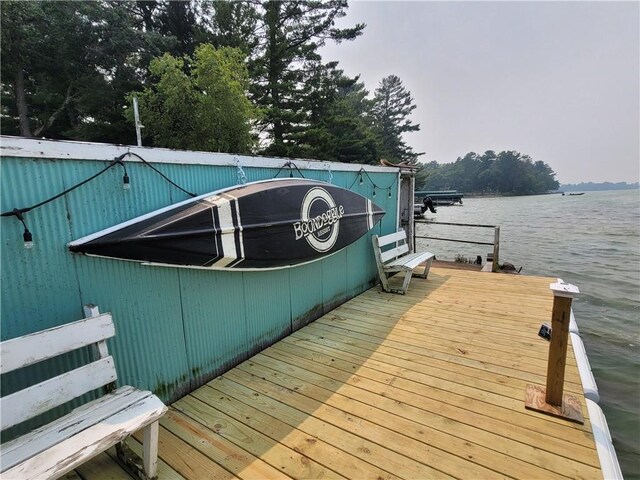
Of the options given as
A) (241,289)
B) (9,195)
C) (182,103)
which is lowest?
(241,289)

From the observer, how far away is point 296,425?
217cm

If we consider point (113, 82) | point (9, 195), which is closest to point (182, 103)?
point (113, 82)

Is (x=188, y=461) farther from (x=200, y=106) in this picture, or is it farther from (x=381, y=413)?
(x=200, y=106)

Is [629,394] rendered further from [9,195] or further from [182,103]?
[182,103]

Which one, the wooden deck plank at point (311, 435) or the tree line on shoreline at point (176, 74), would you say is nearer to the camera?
the wooden deck plank at point (311, 435)

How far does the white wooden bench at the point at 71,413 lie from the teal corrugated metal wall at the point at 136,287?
21 cm

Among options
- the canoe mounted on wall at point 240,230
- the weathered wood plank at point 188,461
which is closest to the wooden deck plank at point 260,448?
the weathered wood plank at point 188,461

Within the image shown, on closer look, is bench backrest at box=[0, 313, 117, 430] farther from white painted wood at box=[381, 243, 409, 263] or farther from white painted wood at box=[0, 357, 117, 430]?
white painted wood at box=[381, 243, 409, 263]

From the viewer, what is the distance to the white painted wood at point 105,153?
1.59m

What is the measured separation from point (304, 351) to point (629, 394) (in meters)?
3.99

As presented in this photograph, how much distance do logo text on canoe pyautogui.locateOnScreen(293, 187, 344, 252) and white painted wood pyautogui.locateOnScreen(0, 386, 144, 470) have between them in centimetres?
178

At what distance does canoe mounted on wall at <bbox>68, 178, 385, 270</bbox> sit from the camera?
1951 millimetres

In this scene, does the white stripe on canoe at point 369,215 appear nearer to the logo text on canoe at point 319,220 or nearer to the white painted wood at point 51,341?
the logo text on canoe at point 319,220

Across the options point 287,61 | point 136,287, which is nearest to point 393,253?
point 136,287
